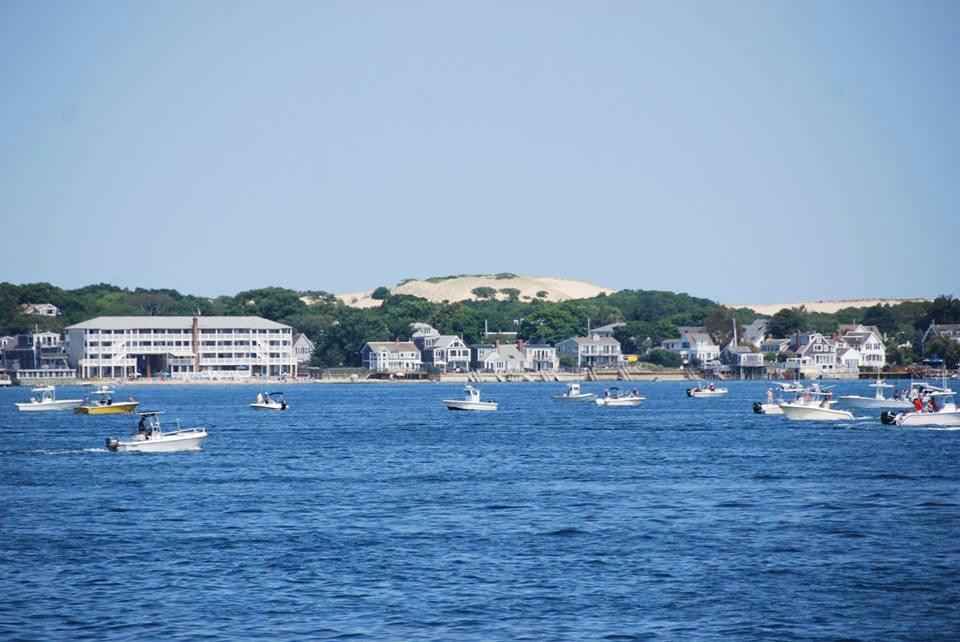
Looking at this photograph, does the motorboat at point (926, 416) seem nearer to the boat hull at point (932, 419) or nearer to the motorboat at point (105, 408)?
the boat hull at point (932, 419)

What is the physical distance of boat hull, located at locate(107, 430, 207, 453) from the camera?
7225cm

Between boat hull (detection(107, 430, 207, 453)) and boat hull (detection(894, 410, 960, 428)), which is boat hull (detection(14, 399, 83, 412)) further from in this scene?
boat hull (detection(894, 410, 960, 428))

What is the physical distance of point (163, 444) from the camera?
2867 inches

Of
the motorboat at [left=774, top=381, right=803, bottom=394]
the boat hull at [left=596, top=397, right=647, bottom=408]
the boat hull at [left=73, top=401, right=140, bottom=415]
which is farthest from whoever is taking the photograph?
the boat hull at [left=596, top=397, right=647, bottom=408]

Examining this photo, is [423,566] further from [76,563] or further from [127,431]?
[127,431]

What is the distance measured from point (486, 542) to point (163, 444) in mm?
38445

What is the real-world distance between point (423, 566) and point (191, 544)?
8.31 m

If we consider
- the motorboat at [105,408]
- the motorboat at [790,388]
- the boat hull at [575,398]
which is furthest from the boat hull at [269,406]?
the motorboat at [790,388]

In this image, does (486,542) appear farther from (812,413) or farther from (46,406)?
(46,406)

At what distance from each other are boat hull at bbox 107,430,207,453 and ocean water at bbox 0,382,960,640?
89 centimetres

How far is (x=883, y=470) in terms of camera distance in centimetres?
5825

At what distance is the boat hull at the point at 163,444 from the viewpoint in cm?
7225

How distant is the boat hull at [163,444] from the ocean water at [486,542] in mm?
886

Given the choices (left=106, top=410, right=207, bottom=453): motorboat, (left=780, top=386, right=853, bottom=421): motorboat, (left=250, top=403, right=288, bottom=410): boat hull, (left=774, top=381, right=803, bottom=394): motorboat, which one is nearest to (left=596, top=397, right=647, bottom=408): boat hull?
(left=774, top=381, right=803, bottom=394): motorboat
